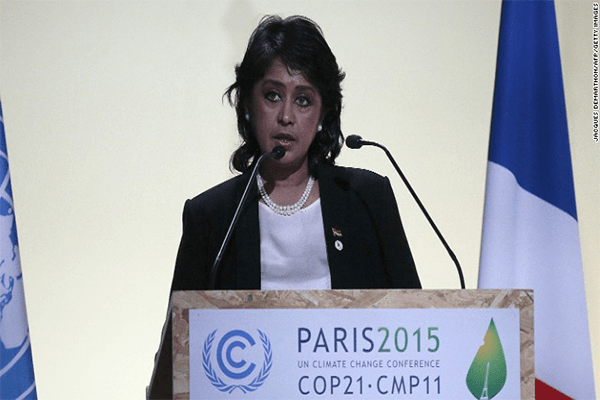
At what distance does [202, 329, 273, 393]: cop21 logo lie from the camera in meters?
1.43

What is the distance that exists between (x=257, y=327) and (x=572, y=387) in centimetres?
191

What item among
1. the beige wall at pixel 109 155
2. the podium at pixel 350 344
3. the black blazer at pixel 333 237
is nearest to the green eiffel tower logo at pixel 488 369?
the podium at pixel 350 344

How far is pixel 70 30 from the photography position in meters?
3.13

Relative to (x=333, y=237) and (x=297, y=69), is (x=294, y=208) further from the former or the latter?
(x=297, y=69)

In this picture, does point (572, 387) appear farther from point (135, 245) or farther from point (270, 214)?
point (135, 245)

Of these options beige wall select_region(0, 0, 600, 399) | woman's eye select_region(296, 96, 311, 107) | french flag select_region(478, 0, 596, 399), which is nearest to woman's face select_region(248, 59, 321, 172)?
woman's eye select_region(296, 96, 311, 107)

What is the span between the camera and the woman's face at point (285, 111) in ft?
7.43

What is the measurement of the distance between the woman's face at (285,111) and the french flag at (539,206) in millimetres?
1004

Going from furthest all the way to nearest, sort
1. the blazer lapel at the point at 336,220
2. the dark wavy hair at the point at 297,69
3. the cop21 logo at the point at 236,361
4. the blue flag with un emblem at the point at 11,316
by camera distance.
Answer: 1. the blue flag with un emblem at the point at 11,316
2. the dark wavy hair at the point at 297,69
3. the blazer lapel at the point at 336,220
4. the cop21 logo at the point at 236,361

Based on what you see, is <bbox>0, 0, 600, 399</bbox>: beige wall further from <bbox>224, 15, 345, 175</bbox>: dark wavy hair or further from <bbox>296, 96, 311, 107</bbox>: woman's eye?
<bbox>296, 96, 311, 107</bbox>: woman's eye

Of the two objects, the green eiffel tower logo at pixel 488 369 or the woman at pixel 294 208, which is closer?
the green eiffel tower logo at pixel 488 369

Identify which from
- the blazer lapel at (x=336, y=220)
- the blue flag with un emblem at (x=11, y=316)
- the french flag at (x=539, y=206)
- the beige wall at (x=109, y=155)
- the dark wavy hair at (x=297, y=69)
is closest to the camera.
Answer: the blazer lapel at (x=336, y=220)

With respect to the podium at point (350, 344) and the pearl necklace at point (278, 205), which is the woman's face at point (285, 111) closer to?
the pearl necklace at point (278, 205)

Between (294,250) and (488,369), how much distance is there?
0.86 metres
